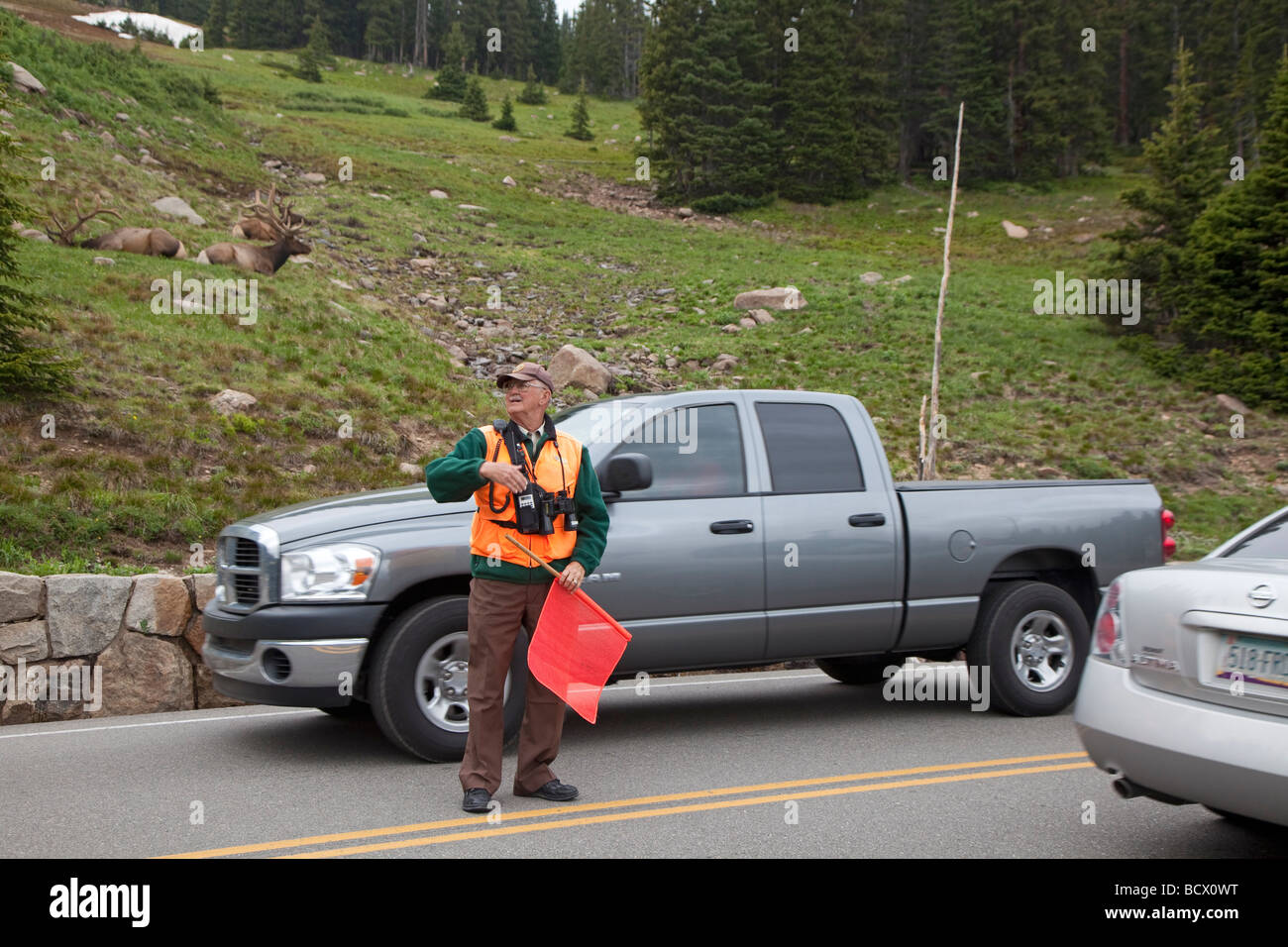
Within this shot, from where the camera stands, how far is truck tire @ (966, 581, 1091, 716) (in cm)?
775

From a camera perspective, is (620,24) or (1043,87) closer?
(1043,87)

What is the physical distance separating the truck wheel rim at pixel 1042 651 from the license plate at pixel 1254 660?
369 centimetres

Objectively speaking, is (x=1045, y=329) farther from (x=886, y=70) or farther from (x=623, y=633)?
(x=886, y=70)

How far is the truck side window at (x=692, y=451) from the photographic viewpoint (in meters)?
7.02

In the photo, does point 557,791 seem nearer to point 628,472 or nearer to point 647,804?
point 647,804

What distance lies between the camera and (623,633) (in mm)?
5668

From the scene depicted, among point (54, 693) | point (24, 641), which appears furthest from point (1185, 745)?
point (24, 641)

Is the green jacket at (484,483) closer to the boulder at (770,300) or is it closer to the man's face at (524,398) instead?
the man's face at (524,398)

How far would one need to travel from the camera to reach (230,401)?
15047 millimetres

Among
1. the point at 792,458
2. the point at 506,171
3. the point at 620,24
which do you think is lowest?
the point at 792,458

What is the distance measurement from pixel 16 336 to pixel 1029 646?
38.0 feet

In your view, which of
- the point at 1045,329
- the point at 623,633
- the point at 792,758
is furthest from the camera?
the point at 1045,329

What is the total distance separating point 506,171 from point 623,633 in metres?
45.9
